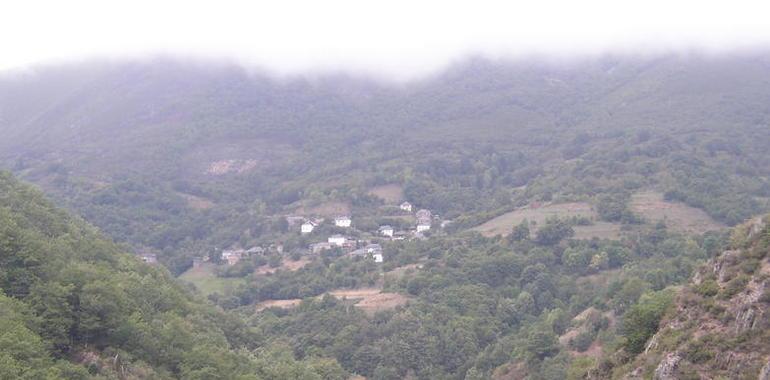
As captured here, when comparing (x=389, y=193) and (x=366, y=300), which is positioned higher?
(x=366, y=300)

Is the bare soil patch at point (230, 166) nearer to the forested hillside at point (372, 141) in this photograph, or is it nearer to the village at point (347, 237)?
the forested hillside at point (372, 141)

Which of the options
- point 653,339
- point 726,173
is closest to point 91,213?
point 726,173

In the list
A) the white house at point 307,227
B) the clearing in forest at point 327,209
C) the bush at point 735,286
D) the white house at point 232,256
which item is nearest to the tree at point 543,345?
the bush at point 735,286

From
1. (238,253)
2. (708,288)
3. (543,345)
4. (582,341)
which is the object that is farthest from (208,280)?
(708,288)

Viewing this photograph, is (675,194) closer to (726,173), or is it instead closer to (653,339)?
(726,173)

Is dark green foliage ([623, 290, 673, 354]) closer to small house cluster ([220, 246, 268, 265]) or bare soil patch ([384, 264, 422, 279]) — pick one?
bare soil patch ([384, 264, 422, 279])

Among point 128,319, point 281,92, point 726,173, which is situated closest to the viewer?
point 128,319

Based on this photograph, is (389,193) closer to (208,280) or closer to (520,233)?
(208,280)
